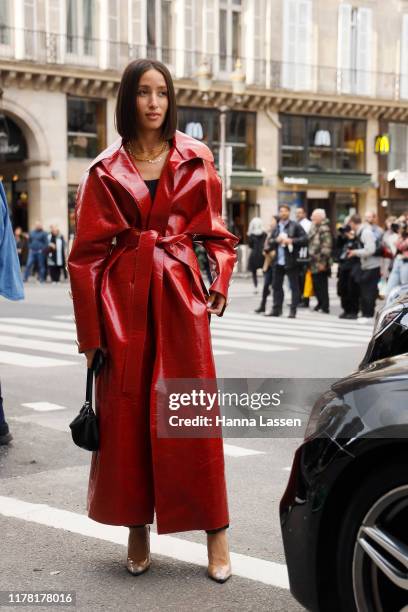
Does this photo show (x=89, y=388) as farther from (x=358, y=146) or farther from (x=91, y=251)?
(x=358, y=146)

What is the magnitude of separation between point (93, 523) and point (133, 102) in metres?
1.96

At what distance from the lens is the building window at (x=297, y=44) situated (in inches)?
1483

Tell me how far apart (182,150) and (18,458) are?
2.72 meters

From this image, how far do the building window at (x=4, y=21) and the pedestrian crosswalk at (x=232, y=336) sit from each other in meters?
18.5

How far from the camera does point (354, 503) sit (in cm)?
276

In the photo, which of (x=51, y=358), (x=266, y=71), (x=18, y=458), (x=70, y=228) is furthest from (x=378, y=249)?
(x=266, y=71)

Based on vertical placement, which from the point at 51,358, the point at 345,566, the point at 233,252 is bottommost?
the point at 51,358

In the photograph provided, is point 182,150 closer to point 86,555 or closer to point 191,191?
point 191,191

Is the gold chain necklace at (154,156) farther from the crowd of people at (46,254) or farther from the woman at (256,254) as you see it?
the crowd of people at (46,254)

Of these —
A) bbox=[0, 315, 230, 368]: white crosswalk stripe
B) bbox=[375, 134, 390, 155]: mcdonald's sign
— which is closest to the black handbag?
bbox=[0, 315, 230, 368]: white crosswalk stripe

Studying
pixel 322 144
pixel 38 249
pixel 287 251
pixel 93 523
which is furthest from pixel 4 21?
pixel 93 523

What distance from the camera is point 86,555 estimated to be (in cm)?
412

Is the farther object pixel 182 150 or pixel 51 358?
pixel 51 358

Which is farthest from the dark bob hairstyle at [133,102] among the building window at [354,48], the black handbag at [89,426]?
the building window at [354,48]
